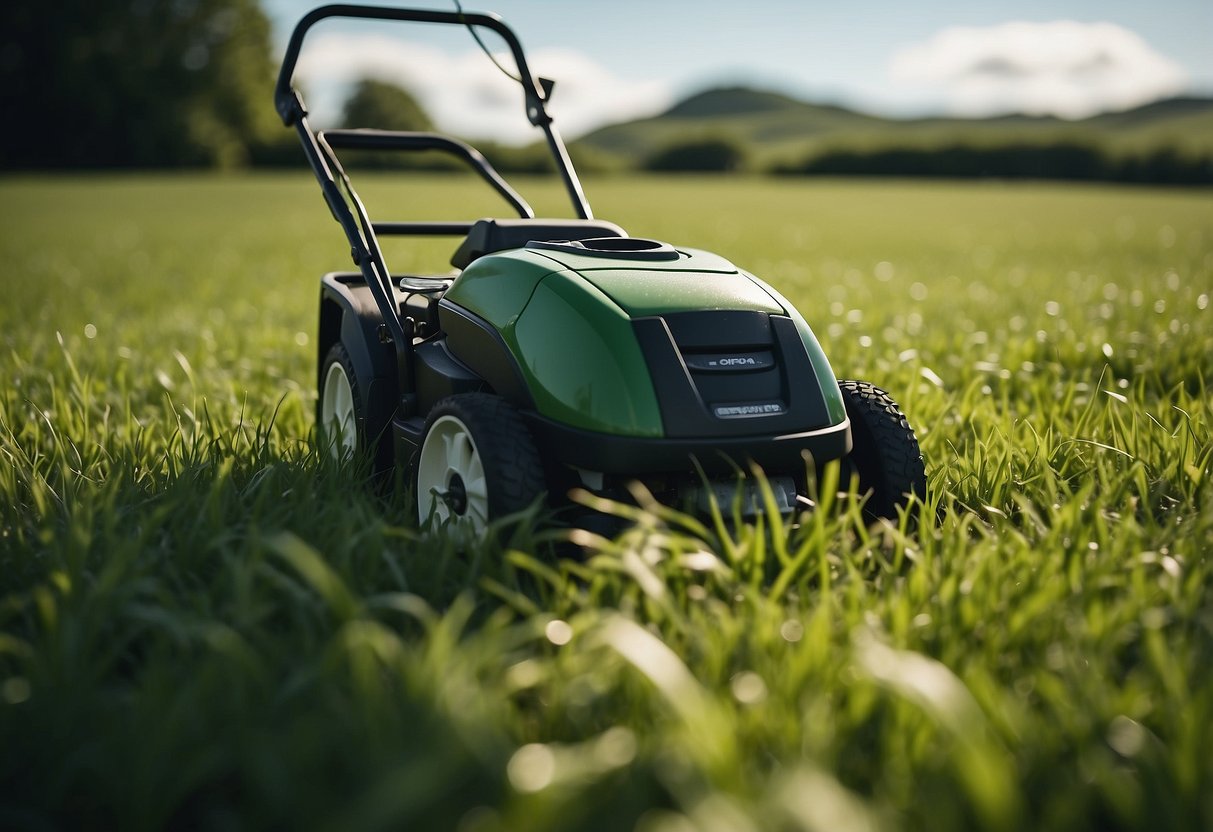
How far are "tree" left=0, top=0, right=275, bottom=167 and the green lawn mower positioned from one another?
2121 inches

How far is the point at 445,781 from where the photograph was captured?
4.93ft

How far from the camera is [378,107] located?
95.7m

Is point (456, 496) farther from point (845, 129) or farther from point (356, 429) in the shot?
point (845, 129)

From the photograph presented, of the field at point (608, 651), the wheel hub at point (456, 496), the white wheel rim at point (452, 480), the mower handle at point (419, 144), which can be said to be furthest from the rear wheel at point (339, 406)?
the mower handle at point (419, 144)

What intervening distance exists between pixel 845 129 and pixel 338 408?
298 feet

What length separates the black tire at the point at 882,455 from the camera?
2779 millimetres

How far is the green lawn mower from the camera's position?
2.46 metres

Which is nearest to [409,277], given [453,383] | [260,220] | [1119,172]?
[453,383]

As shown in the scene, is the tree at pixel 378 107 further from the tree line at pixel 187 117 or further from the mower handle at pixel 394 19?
the mower handle at pixel 394 19

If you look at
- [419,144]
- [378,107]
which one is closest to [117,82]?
[378,107]

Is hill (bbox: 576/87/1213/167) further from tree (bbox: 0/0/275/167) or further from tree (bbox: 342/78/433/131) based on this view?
tree (bbox: 0/0/275/167)

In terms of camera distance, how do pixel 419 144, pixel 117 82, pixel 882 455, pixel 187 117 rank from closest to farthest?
pixel 882 455 < pixel 419 144 < pixel 117 82 < pixel 187 117

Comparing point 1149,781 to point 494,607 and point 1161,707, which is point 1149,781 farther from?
point 494,607

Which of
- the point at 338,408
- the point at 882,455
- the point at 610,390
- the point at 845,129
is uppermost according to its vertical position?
the point at 845,129
